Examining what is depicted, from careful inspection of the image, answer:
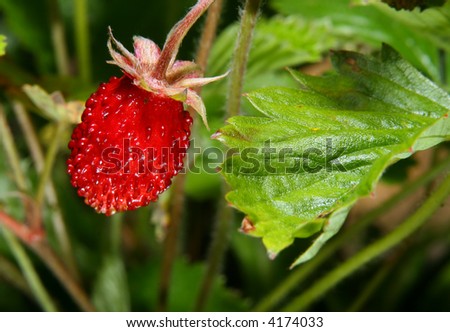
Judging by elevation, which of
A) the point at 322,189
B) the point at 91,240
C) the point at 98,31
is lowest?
the point at 91,240

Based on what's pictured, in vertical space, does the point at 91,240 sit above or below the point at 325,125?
below

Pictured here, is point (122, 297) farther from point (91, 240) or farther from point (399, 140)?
point (399, 140)

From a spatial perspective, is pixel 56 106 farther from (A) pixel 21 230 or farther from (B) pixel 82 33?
(B) pixel 82 33

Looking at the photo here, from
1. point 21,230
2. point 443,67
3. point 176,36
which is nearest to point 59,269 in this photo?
point 21,230

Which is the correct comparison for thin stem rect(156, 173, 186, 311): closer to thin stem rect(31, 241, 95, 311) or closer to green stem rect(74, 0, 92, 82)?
thin stem rect(31, 241, 95, 311)

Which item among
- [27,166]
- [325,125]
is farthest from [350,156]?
[27,166]

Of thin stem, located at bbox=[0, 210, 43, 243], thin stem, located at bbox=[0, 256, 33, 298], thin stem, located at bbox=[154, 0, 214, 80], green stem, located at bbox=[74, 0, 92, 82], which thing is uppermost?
thin stem, located at bbox=[154, 0, 214, 80]

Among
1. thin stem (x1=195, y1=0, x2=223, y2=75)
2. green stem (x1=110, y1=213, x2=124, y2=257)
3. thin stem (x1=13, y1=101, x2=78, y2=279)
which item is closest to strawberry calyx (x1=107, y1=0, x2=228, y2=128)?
thin stem (x1=195, y1=0, x2=223, y2=75)
